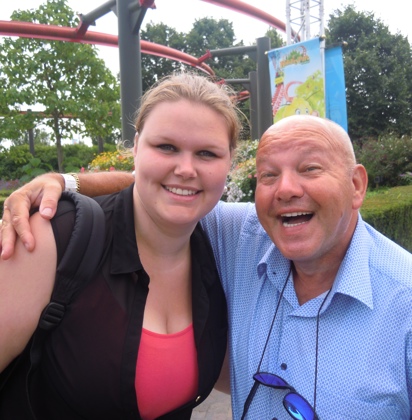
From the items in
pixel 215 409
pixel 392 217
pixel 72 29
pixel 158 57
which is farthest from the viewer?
pixel 158 57

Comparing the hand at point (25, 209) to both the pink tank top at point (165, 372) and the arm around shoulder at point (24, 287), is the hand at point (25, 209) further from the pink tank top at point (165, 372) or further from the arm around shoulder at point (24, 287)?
the pink tank top at point (165, 372)

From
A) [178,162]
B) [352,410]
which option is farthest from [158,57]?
[352,410]

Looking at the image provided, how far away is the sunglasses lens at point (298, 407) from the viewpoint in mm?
1564

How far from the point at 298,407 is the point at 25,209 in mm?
1250

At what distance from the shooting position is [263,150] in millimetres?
1838

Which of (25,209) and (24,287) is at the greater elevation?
(25,209)

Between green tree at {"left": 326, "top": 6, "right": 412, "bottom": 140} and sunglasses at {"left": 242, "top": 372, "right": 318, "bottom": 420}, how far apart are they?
28958 mm

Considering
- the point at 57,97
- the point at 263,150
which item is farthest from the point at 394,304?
the point at 57,97

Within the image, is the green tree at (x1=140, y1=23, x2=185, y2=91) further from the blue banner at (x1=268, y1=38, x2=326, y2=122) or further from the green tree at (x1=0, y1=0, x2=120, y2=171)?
the blue banner at (x1=268, y1=38, x2=326, y2=122)

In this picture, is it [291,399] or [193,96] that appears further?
[193,96]

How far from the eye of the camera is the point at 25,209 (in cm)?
166

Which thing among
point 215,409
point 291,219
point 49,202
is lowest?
point 215,409

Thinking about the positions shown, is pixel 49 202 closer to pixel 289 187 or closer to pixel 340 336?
pixel 289 187

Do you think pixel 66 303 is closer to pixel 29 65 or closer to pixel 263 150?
pixel 263 150
